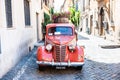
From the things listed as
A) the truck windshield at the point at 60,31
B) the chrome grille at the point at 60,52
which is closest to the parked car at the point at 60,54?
the chrome grille at the point at 60,52

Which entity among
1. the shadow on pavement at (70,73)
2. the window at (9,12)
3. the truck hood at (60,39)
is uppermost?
the window at (9,12)

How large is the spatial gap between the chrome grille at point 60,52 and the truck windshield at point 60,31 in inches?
45.3

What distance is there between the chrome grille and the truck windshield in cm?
115

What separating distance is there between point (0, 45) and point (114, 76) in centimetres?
367

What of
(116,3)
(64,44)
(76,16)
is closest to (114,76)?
(64,44)

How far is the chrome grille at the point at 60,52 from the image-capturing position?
7.94 meters

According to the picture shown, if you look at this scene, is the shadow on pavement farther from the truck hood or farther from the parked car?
the truck hood

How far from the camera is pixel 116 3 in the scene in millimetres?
17344

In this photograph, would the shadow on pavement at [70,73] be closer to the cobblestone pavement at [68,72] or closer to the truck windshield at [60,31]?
the cobblestone pavement at [68,72]

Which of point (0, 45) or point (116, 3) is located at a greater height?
point (116, 3)

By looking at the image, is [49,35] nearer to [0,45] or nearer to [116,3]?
[0,45]

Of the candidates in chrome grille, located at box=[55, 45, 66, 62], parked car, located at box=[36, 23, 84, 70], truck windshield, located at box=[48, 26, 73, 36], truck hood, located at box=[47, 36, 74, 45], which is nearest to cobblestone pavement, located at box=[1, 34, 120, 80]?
parked car, located at box=[36, 23, 84, 70]

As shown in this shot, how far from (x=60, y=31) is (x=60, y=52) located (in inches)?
55.6

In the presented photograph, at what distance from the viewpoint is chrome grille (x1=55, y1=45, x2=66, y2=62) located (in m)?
7.94
